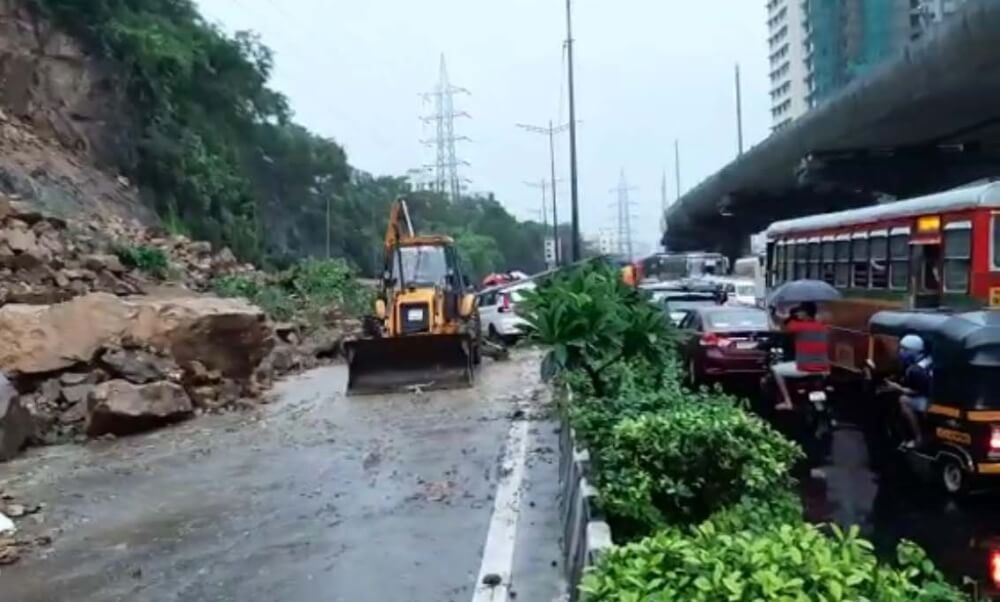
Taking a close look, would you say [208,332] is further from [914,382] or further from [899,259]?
[914,382]

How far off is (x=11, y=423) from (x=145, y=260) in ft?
53.3

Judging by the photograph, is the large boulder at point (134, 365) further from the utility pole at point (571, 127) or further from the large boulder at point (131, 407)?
the utility pole at point (571, 127)

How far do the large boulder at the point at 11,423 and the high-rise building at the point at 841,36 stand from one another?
3483 centimetres

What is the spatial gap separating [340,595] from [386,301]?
15.5 meters

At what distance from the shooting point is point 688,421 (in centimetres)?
Result: 786

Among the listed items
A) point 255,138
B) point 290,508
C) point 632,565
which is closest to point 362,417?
point 290,508

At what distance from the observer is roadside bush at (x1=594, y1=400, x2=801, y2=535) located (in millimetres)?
7336

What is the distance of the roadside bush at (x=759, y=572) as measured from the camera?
12.3 ft

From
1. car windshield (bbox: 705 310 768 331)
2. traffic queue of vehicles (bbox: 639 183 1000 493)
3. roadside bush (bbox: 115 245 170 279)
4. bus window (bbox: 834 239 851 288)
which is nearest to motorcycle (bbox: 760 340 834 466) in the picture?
traffic queue of vehicles (bbox: 639 183 1000 493)

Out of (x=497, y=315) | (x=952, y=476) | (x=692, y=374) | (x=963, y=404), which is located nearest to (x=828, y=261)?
(x=692, y=374)

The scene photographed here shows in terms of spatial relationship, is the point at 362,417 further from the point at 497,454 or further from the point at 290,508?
the point at 290,508

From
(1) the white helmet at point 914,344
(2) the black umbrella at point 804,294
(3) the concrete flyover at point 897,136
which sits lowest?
(1) the white helmet at point 914,344

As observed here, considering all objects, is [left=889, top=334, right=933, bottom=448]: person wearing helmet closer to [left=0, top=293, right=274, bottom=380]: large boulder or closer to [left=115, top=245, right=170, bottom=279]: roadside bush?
[left=0, top=293, right=274, bottom=380]: large boulder

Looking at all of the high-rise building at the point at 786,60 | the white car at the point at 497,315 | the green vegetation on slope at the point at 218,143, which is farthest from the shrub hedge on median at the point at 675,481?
the high-rise building at the point at 786,60
